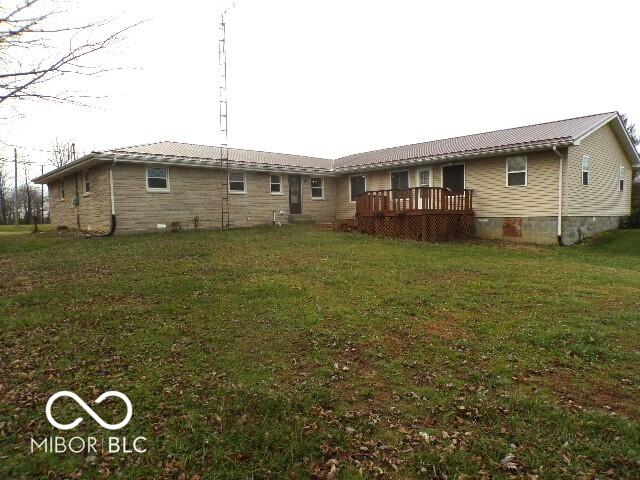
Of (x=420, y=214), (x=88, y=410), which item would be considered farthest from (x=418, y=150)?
(x=88, y=410)

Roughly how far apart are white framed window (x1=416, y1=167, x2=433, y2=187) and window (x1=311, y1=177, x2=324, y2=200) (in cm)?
536

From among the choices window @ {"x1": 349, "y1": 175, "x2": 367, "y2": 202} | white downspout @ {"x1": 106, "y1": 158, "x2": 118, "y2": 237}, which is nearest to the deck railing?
window @ {"x1": 349, "y1": 175, "x2": 367, "y2": 202}

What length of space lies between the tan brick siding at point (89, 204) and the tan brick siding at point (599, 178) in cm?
1678

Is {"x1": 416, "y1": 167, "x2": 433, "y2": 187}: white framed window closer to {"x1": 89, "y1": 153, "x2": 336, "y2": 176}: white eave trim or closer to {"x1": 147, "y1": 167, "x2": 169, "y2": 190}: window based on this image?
{"x1": 89, "y1": 153, "x2": 336, "y2": 176}: white eave trim

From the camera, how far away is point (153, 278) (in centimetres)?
787

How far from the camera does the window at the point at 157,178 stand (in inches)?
617

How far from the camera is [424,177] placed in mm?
17750

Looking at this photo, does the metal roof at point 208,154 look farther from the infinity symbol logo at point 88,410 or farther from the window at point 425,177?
the infinity symbol logo at point 88,410

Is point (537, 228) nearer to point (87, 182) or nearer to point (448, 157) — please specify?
point (448, 157)

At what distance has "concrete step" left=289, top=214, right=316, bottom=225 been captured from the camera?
19828mm

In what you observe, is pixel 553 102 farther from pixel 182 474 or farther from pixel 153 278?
pixel 182 474

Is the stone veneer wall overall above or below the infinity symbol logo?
above

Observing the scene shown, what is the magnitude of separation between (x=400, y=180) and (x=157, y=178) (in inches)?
421

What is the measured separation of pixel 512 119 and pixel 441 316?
49.4m
